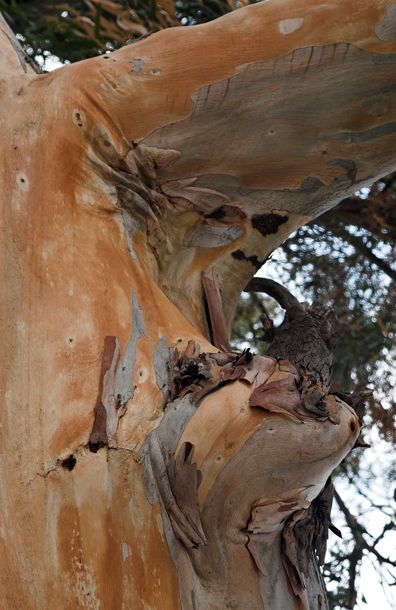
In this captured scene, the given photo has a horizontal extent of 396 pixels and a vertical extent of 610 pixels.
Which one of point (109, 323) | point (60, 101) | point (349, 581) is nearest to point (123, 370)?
point (109, 323)

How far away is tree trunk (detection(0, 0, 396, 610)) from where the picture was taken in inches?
76.9

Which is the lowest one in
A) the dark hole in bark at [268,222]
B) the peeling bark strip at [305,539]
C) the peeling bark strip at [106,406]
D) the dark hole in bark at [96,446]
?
the peeling bark strip at [305,539]

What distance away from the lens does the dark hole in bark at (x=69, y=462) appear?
2.00 meters

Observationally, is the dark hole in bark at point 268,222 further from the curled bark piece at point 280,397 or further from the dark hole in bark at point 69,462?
the dark hole in bark at point 69,462

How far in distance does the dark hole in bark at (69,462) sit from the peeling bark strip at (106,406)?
39mm

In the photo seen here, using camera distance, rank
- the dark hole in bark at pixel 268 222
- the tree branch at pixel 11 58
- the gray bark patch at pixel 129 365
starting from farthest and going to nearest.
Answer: the dark hole in bark at pixel 268 222 < the tree branch at pixel 11 58 < the gray bark patch at pixel 129 365

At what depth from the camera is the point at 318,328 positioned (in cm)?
270

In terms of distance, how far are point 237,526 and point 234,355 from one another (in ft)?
1.10

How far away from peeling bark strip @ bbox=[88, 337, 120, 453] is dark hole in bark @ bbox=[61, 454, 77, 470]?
0.04 metres

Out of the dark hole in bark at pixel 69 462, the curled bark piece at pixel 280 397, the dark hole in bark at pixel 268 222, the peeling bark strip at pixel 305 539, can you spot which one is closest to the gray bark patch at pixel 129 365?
the dark hole in bark at pixel 69 462

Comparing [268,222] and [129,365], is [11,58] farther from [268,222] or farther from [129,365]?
[129,365]

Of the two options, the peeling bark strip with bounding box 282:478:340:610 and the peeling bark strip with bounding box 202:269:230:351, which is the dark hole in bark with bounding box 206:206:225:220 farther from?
the peeling bark strip with bounding box 282:478:340:610

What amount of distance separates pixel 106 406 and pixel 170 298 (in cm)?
48

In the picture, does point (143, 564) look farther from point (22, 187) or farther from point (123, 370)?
point (22, 187)
